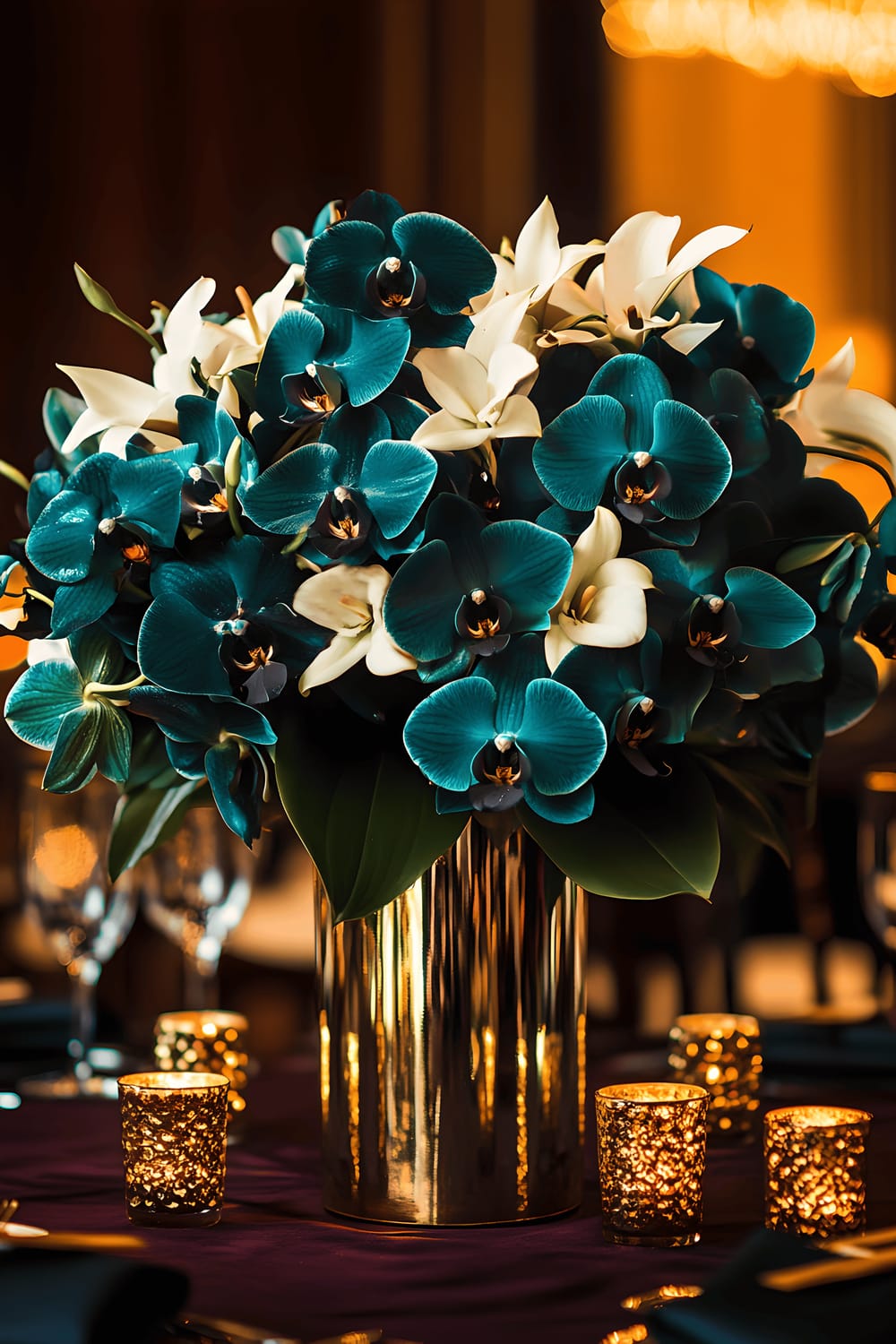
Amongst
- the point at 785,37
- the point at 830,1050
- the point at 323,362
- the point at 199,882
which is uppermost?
the point at 785,37

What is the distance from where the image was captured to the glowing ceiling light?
148 inches

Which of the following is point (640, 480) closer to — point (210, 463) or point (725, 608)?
point (725, 608)

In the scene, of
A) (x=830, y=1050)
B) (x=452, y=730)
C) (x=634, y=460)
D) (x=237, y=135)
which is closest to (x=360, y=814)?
(x=452, y=730)

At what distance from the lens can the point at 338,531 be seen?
0.55 metres

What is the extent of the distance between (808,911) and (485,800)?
37.1 inches

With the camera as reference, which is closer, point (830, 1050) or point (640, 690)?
point (640, 690)

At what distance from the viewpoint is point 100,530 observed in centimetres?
57

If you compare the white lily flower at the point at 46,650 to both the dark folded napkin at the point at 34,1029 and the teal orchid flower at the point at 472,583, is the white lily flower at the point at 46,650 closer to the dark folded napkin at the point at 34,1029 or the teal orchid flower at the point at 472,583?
the teal orchid flower at the point at 472,583

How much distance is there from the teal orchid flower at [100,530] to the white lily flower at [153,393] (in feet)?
0.15

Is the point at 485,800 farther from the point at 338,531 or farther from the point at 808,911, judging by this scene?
the point at 808,911

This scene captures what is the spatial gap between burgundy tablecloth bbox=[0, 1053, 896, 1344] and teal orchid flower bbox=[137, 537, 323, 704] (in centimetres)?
19

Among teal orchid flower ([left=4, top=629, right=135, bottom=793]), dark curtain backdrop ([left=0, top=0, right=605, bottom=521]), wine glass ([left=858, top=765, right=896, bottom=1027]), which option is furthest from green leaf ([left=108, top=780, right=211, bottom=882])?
dark curtain backdrop ([left=0, top=0, right=605, bottom=521])

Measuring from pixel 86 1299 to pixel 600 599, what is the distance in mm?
268

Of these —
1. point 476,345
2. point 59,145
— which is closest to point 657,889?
point 476,345
